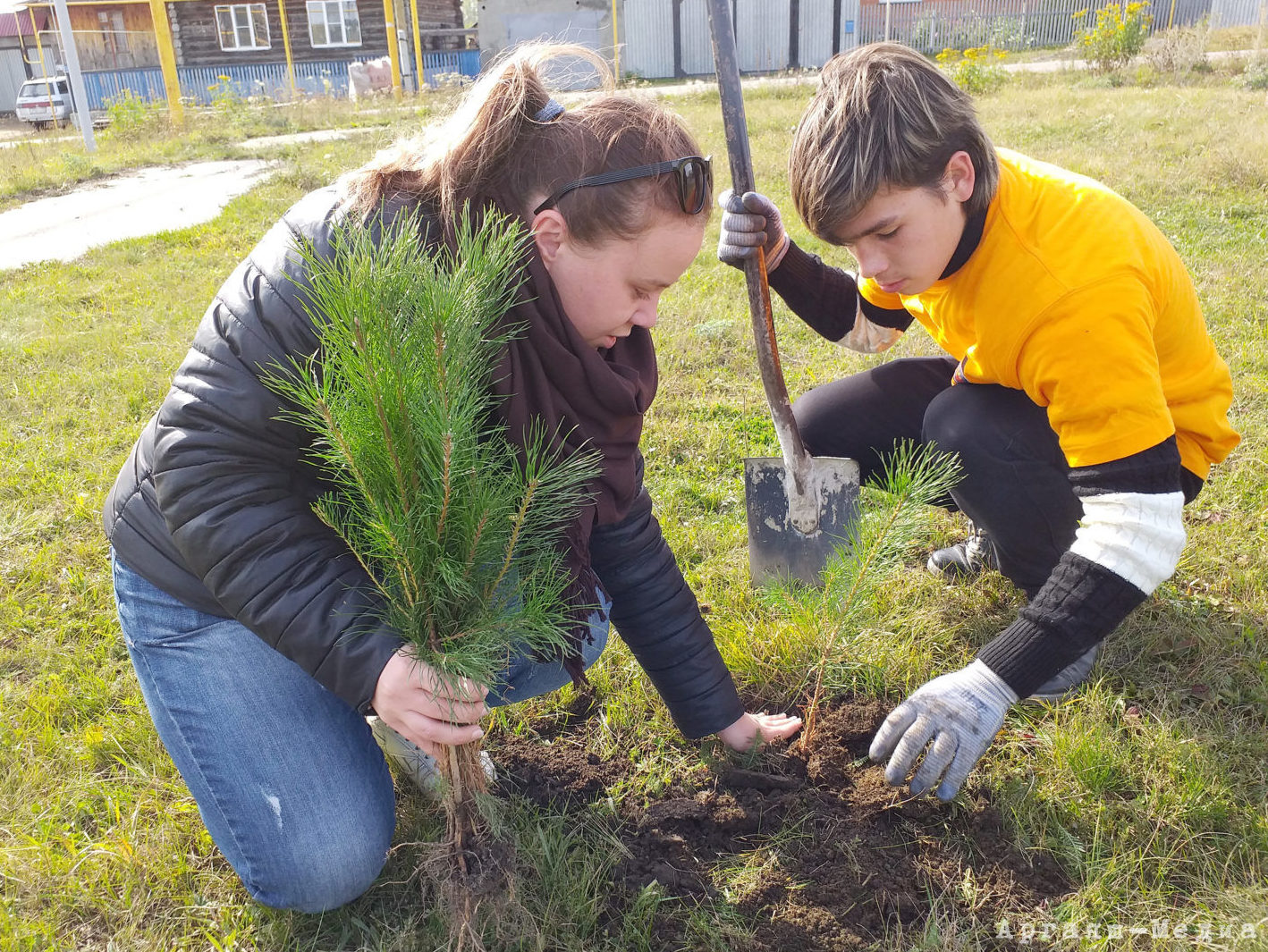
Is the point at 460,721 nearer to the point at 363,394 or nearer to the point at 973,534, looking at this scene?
the point at 363,394

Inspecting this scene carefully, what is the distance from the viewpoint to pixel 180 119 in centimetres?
1495

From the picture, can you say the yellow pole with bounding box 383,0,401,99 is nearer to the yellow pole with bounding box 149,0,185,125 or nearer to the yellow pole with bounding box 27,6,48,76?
the yellow pole with bounding box 149,0,185,125

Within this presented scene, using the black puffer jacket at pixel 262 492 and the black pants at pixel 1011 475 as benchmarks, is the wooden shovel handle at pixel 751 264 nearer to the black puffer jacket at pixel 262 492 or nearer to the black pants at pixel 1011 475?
the black pants at pixel 1011 475

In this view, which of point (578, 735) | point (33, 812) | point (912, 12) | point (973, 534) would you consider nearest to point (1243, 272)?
point (973, 534)

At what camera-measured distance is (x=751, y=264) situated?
7.64 feet

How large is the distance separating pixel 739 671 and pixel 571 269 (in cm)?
119

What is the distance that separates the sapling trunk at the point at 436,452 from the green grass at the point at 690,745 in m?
0.40

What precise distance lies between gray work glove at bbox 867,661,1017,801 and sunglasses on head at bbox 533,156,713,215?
1.01m

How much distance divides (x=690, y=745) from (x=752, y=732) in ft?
0.51

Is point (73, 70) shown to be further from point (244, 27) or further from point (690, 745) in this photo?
point (244, 27)

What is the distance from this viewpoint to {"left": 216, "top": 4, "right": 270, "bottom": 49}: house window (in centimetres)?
2547

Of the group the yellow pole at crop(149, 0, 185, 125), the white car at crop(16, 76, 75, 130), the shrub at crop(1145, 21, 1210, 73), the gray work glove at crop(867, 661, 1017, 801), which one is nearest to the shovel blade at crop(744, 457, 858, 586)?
the gray work glove at crop(867, 661, 1017, 801)

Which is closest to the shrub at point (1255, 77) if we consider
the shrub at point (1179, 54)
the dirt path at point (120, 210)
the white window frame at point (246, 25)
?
the shrub at point (1179, 54)

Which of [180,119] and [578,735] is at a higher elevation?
[180,119]
